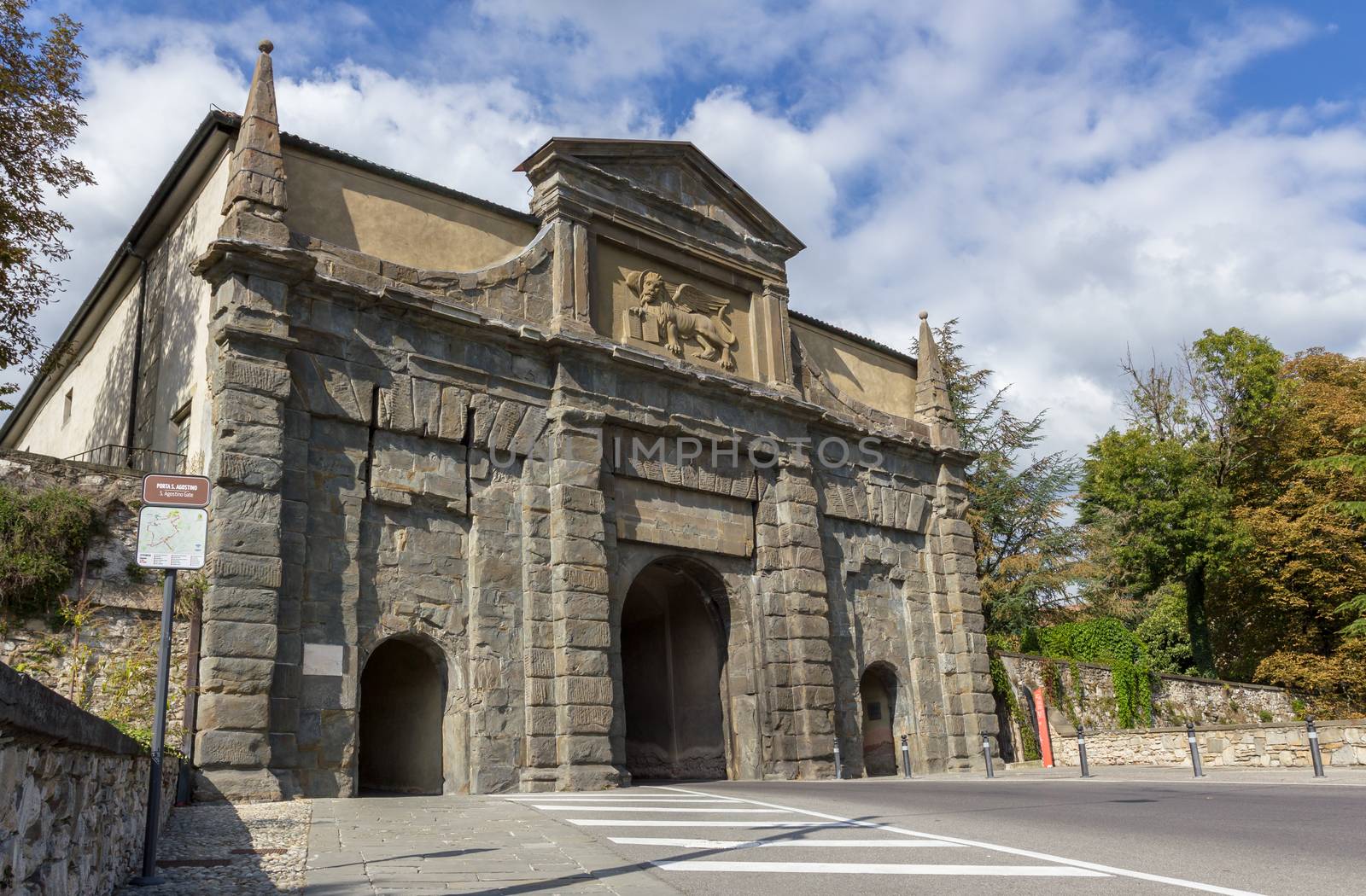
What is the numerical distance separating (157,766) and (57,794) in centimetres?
240

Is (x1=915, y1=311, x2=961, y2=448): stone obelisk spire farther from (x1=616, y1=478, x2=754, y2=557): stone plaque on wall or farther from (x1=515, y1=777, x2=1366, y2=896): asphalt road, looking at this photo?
(x1=515, y1=777, x2=1366, y2=896): asphalt road

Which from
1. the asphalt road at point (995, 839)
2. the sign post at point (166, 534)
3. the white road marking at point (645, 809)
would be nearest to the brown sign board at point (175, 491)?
the sign post at point (166, 534)

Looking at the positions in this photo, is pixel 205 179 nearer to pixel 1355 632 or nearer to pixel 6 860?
pixel 6 860

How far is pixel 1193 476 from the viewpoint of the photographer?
106ft

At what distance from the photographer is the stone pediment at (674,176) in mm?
17562

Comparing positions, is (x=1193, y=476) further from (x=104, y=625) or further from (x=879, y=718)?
(x=104, y=625)

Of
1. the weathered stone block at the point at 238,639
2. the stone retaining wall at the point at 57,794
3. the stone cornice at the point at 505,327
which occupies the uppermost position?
the stone cornice at the point at 505,327

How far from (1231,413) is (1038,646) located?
11.9 meters

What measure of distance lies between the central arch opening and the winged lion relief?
3.93 meters

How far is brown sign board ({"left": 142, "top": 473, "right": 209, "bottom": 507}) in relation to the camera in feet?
21.5

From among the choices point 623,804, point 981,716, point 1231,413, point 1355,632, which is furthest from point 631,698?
point 1231,413

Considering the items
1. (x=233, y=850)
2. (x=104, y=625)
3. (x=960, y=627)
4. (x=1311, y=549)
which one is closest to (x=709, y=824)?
(x=233, y=850)

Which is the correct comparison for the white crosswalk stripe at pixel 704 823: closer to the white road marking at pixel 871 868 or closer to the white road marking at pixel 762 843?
the white road marking at pixel 762 843

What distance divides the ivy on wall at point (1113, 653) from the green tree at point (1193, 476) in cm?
471
